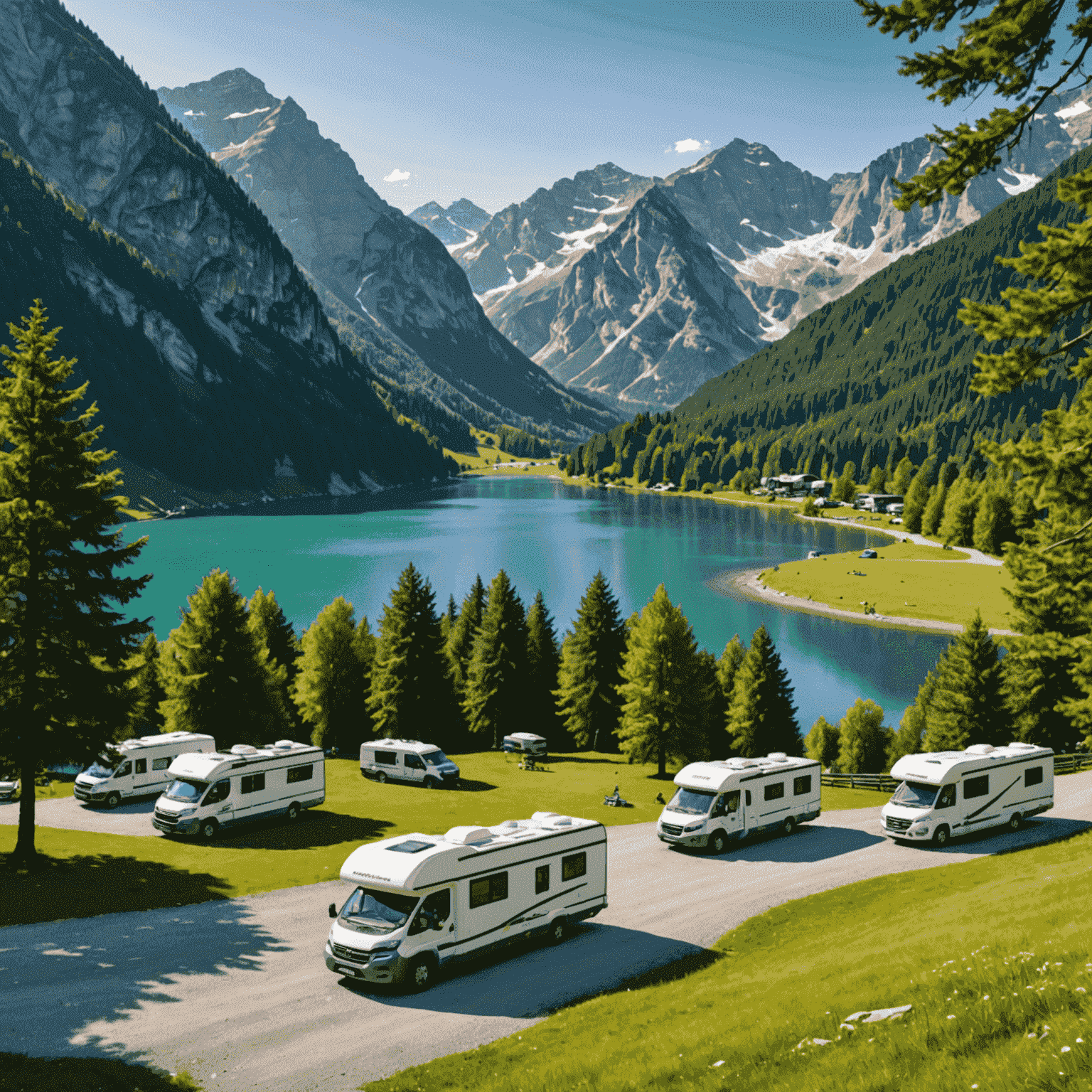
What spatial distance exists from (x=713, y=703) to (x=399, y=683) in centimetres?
2104

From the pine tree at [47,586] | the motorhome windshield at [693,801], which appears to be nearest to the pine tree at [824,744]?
the motorhome windshield at [693,801]

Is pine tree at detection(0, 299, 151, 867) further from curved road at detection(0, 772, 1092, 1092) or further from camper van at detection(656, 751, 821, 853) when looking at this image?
camper van at detection(656, 751, 821, 853)

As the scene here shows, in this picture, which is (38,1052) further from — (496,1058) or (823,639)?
(823,639)

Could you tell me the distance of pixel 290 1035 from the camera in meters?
17.1

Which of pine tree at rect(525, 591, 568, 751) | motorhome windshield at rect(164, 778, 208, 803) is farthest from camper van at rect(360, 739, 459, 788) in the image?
pine tree at rect(525, 591, 568, 751)

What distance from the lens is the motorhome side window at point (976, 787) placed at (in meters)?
32.3

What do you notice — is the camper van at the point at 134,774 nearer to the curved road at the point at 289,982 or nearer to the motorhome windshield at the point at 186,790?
the motorhome windshield at the point at 186,790

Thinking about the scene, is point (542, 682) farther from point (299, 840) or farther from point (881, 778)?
point (299, 840)

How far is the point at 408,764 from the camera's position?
4497 cm

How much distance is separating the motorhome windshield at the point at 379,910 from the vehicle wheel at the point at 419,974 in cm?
90

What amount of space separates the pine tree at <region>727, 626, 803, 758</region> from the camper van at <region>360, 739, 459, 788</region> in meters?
21.5

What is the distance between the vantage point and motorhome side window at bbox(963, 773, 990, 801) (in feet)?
106

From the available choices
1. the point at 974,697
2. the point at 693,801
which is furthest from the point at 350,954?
the point at 974,697

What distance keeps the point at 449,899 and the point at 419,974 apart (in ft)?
5.40
